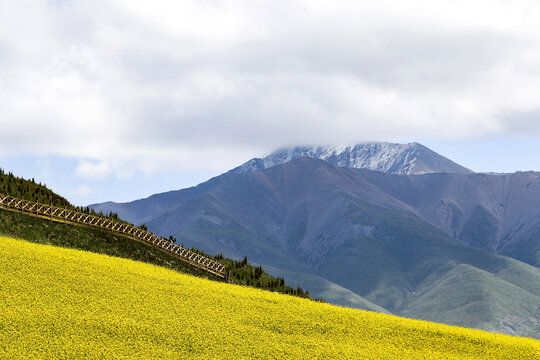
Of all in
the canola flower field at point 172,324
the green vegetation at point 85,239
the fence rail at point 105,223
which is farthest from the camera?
the fence rail at point 105,223

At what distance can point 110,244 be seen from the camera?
283ft

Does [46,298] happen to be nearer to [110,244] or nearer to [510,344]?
[110,244]

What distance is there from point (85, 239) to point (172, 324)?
38.7 meters

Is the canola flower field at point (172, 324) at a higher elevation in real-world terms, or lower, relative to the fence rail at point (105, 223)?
lower

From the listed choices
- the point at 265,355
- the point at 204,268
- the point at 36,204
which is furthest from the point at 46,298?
the point at 204,268

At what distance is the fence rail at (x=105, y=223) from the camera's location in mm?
80688

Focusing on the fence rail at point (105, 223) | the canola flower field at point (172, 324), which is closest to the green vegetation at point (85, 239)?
the fence rail at point (105, 223)

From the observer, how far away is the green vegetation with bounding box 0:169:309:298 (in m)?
75.8

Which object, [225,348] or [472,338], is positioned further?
[472,338]

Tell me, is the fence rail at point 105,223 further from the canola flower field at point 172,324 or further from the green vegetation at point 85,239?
the canola flower field at point 172,324

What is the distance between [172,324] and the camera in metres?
48.3

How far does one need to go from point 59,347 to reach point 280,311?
22544mm

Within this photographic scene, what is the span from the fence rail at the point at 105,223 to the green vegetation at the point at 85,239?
129 centimetres

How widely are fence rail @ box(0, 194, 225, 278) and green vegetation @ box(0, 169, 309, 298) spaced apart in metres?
1.29
